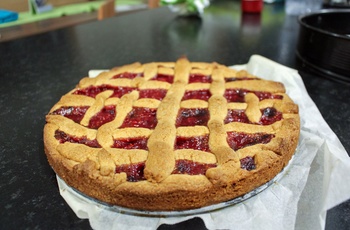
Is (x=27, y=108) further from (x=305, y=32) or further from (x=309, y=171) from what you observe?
(x=305, y=32)

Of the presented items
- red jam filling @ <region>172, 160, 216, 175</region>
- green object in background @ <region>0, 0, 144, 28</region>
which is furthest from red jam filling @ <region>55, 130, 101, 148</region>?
green object in background @ <region>0, 0, 144, 28</region>

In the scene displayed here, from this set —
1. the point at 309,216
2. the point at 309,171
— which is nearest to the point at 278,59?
the point at 309,171

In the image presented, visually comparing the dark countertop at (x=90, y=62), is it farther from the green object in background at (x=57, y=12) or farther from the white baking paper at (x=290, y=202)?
the green object in background at (x=57, y=12)

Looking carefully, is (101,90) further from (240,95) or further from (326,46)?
(326,46)

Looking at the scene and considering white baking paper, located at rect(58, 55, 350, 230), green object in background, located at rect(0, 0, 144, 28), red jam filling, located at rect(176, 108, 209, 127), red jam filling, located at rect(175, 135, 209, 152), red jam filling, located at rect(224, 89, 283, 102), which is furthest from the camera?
green object in background, located at rect(0, 0, 144, 28)

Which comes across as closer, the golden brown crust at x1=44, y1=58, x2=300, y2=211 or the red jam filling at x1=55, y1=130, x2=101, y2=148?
the golden brown crust at x1=44, y1=58, x2=300, y2=211

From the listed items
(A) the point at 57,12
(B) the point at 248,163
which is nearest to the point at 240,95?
(B) the point at 248,163

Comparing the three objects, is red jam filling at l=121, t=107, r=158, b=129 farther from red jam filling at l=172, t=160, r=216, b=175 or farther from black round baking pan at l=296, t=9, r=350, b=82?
black round baking pan at l=296, t=9, r=350, b=82
